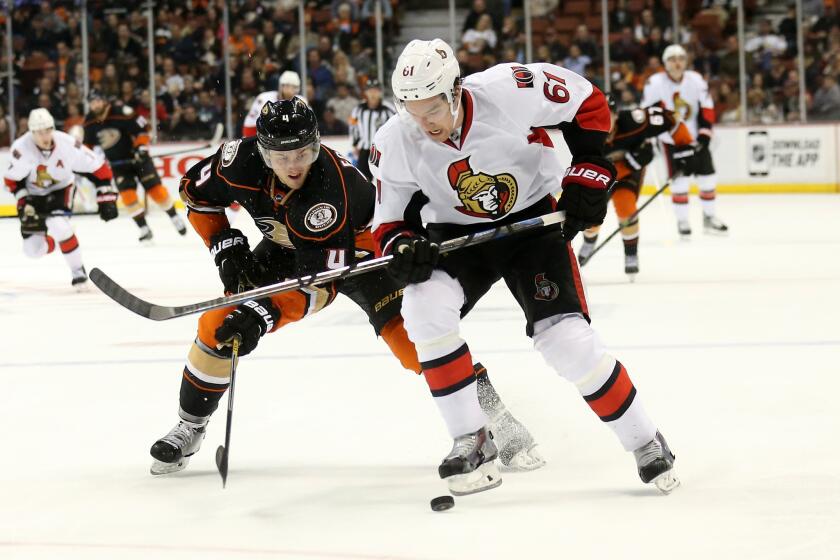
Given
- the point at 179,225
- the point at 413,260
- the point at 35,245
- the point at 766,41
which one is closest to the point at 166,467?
the point at 413,260

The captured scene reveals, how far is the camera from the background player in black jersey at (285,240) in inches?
116

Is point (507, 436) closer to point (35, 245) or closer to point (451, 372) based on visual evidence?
point (451, 372)

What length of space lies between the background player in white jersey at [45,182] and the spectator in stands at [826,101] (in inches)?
267

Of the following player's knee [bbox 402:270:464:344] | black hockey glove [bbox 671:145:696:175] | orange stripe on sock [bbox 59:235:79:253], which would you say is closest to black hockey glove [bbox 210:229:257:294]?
player's knee [bbox 402:270:464:344]

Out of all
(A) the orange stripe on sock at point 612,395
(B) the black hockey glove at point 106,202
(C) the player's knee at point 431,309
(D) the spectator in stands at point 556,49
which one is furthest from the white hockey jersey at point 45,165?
(D) the spectator in stands at point 556,49

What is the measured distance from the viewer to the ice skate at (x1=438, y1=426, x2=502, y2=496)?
8.53 ft

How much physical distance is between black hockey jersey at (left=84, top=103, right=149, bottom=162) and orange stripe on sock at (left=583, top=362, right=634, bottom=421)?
25.5 feet

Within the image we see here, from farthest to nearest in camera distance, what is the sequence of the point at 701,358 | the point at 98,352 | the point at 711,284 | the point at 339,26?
the point at 339,26 < the point at 711,284 < the point at 98,352 < the point at 701,358

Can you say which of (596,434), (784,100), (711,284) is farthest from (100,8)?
(596,434)

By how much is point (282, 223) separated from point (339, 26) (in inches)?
374

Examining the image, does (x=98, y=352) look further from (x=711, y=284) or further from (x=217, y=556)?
(x=711, y=284)

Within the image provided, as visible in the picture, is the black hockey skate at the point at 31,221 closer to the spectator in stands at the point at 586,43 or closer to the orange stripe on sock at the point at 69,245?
the orange stripe on sock at the point at 69,245

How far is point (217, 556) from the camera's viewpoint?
7.71 feet

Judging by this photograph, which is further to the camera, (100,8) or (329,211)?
(100,8)
